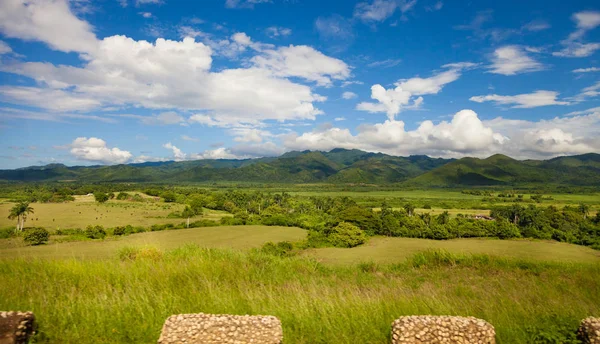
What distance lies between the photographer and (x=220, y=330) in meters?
3.85

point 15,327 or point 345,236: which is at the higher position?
point 15,327

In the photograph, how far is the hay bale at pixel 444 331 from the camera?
392cm

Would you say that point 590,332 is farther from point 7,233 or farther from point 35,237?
point 7,233

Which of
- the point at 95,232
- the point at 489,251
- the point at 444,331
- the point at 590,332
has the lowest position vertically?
the point at 95,232

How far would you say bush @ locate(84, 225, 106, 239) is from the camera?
206 ft

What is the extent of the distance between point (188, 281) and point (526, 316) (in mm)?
6378

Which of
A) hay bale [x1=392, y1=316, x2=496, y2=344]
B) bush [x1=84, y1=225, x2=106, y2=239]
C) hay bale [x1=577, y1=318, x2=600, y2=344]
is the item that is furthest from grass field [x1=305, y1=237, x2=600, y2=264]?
bush [x1=84, y1=225, x2=106, y2=239]

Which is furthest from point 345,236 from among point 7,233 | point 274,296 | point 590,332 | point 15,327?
point 15,327

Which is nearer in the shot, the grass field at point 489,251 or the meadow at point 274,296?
the meadow at point 274,296

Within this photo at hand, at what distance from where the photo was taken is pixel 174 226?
83.4 metres

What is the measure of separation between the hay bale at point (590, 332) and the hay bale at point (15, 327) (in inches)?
286

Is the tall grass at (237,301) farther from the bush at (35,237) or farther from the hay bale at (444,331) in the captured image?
the bush at (35,237)

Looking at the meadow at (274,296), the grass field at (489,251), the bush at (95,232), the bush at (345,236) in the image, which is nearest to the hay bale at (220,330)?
the meadow at (274,296)

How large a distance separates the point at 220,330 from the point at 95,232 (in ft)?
243
